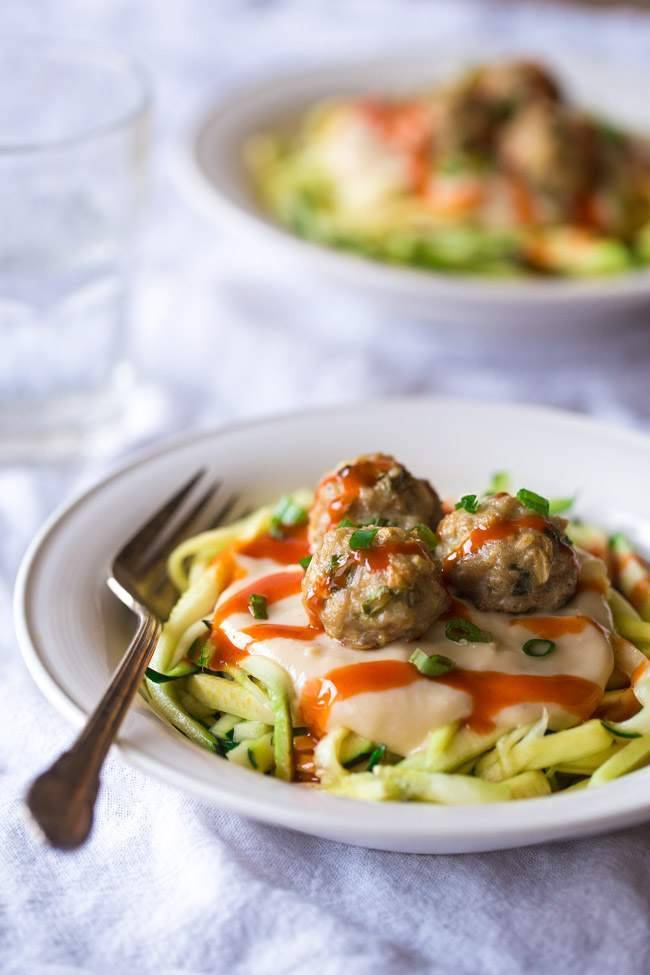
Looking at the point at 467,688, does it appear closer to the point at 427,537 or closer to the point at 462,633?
the point at 462,633

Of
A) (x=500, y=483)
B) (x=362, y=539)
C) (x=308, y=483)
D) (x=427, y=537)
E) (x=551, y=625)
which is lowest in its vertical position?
(x=308, y=483)

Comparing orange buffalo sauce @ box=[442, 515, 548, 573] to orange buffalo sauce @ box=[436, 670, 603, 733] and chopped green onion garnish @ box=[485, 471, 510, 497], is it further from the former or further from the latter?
chopped green onion garnish @ box=[485, 471, 510, 497]

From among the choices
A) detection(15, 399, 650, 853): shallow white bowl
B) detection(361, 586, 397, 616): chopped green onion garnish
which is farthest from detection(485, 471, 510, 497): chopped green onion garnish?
detection(361, 586, 397, 616): chopped green onion garnish

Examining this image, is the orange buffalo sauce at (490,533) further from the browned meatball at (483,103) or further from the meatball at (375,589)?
the browned meatball at (483,103)

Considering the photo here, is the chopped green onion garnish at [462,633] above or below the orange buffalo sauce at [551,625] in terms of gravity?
Answer: above

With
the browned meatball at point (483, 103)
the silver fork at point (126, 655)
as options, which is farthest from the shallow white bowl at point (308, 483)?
the browned meatball at point (483, 103)

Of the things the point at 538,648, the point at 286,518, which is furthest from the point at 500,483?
the point at 538,648
